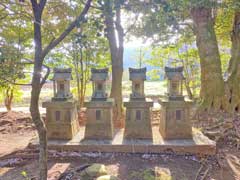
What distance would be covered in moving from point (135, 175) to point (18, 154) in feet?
7.77

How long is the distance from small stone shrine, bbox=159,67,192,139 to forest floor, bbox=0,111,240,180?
0.52 m

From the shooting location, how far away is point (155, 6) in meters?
2.79

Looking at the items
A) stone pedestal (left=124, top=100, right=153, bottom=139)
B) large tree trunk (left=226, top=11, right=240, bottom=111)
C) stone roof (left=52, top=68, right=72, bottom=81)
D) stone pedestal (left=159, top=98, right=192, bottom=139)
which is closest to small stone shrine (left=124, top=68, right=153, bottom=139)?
stone pedestal (left=124, top=100, right=153, bottom=139)

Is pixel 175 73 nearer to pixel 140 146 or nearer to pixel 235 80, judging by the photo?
pixel 140 146

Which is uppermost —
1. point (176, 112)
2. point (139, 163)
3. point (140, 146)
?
point (176, 112)

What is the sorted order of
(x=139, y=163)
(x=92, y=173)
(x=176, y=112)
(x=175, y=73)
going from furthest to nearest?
1. (x=175, y=73)
2. (x=176, y=112)
3. (x=139, y=163)
4. (x=92, y=173)

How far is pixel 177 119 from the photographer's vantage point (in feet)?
16.2

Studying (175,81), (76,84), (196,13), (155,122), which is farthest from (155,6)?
(76,84)

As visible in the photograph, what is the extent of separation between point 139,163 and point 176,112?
1294 mm

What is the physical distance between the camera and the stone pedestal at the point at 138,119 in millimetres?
4961

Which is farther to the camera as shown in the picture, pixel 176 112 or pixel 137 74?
pixel 137 74

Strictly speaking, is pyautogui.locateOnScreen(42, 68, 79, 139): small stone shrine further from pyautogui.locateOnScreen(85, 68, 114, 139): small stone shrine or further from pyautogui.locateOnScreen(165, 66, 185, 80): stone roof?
pyautogui.locateOnScreen(165, 66, 185, 80): stone roof

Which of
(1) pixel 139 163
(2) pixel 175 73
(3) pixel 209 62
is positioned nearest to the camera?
(1) pixel 139 163

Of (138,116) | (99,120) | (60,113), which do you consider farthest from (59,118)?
(138,116)
